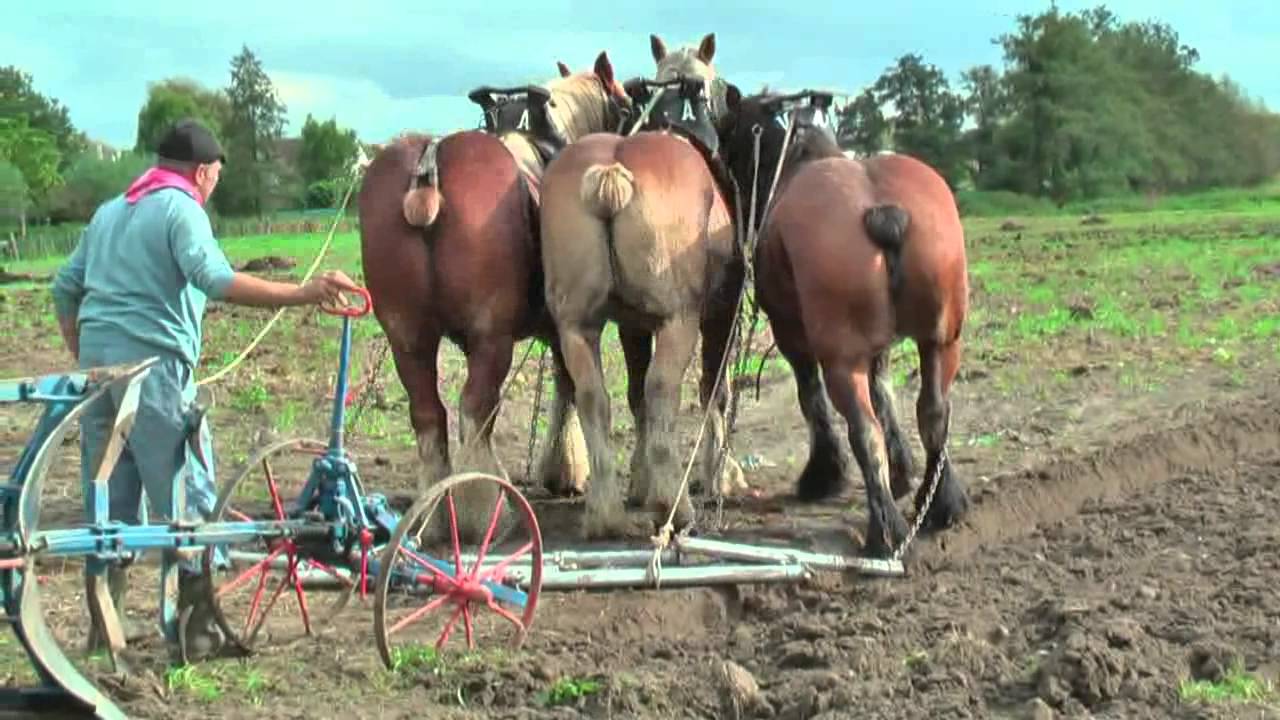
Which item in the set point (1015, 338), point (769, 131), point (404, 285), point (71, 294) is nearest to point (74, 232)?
point (1015, 338)

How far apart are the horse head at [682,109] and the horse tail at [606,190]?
1.42 m

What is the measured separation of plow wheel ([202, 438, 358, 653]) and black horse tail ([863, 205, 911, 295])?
106 inches

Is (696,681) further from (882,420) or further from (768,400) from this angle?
(768,400)

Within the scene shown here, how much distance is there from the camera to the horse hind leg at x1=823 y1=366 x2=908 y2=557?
7.04 metres

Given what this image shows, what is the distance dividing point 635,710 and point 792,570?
65.8 inches

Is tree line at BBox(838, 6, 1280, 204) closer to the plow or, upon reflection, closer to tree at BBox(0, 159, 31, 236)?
tree at BBox(0, 159, 31, 236)

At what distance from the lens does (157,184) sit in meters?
5.59

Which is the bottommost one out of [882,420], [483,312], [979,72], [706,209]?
[882,420]

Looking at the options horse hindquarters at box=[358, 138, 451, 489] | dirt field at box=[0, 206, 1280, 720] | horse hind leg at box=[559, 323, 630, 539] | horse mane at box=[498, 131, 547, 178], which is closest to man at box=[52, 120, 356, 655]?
dirt field at box=[0, 206, 1280, 720]

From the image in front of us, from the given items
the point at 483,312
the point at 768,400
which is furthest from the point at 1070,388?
the point at 483,312

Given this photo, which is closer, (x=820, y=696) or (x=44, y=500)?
(x=820, y=696)

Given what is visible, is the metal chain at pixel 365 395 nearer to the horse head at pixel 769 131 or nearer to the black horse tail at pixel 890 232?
the horse head at pixel 769 131

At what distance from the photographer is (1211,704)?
4.66 m

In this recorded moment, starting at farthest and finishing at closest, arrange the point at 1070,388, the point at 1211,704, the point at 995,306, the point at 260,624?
the point at 995,306, the point at 1070,388, the point at 260,624, the point at 1211,704
